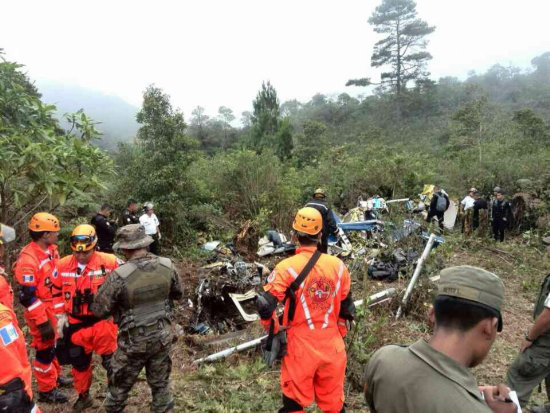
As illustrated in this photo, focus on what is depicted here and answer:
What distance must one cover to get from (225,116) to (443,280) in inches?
1650

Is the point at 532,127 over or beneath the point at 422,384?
over

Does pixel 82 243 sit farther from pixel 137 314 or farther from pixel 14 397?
pixel 14 397

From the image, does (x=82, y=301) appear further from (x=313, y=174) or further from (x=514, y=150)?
(x=514, y=150)

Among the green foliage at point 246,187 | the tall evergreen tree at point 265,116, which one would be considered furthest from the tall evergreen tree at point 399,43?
the green foliage at point 246,187

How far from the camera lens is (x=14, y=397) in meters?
1.66

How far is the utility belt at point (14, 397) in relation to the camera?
164 cm

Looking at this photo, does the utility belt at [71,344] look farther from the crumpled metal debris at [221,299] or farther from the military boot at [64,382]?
the crumpled metal debris at [221,299]

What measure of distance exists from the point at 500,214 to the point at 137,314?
30.1 ft

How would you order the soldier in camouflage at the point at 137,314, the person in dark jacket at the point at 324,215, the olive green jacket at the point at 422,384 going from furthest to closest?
the person in dark jacket at the point at 324,215, the soldier in camouflage at the point at 137,314, the olive green jacket at the point at 422,384

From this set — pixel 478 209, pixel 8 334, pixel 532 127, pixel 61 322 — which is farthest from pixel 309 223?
pixel 532 127

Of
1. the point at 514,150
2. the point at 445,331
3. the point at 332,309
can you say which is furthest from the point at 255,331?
the point at 514,150

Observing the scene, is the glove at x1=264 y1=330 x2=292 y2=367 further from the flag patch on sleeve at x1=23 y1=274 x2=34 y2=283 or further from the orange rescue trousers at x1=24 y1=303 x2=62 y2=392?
the flag patch on sleeve at x1=23 y1=274 x2=34 y2=283

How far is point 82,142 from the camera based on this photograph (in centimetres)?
372

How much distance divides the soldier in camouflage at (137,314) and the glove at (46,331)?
0.67 m
